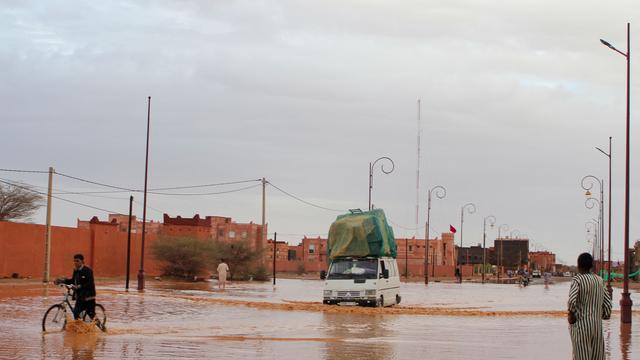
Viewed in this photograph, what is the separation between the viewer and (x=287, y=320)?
26.2 m

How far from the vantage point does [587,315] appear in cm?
1099

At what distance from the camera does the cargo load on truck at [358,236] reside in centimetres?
3394

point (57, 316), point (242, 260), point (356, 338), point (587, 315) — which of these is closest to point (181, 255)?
point (242, 260)

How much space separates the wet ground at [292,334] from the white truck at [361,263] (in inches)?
45.6

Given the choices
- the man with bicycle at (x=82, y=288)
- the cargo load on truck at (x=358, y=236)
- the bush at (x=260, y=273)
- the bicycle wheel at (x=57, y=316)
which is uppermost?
the cargo load on truck at (x=358, y=236)

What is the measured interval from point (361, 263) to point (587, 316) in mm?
22564

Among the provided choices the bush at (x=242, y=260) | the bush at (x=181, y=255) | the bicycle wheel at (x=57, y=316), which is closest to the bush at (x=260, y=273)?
the bush at (x=242, y=260)

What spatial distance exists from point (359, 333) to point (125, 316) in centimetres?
804

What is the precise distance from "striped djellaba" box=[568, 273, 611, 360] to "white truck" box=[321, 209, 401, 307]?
21366 mm

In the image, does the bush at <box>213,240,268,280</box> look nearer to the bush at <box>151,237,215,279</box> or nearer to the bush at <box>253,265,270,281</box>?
the bush at <box>253,265,270,281</box>

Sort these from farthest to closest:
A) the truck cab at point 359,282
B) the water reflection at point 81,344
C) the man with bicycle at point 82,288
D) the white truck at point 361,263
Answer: the white truck at point 361,263, the truck cab at point 359,282, the man with bicycle at point 82,288, the water reflection at point 81,344

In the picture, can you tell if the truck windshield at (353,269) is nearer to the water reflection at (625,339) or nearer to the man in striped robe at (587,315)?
the water reflection at (625,339)

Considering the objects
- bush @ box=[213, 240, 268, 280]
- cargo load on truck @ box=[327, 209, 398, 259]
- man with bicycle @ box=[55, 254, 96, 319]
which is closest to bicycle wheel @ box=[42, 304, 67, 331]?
man with bicycle @ box=[55, 254, 96, 319]

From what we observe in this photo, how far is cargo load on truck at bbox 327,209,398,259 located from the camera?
33.9 meters
